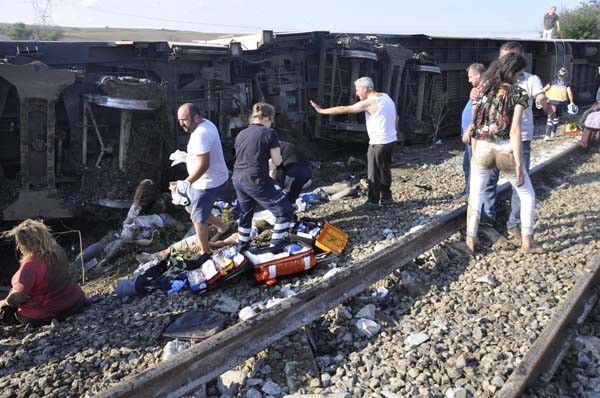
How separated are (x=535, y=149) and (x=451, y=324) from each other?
849 cm

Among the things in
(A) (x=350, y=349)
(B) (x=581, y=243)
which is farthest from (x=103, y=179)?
(B) (x=581, y=243)

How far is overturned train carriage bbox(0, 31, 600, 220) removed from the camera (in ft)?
25.6

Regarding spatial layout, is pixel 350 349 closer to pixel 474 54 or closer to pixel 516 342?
pixel 516 342

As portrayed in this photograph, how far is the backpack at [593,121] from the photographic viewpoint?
34.9ft

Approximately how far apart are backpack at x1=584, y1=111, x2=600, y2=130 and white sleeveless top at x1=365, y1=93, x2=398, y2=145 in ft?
19.8

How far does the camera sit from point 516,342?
12.4 feet

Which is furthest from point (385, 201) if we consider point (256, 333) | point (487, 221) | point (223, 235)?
point (256, 333)

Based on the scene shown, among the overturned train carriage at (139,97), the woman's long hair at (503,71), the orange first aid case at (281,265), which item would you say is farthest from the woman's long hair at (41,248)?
the woman's long hair at (503,71)

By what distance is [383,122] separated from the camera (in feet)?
22.1

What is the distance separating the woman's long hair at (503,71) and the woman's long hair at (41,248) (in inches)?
162

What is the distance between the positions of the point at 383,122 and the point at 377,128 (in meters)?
0.11

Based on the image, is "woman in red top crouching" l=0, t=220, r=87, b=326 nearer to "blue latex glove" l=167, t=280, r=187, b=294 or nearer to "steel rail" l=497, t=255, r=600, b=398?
"blue latex glove" l=167, t=280, r=187, b=294

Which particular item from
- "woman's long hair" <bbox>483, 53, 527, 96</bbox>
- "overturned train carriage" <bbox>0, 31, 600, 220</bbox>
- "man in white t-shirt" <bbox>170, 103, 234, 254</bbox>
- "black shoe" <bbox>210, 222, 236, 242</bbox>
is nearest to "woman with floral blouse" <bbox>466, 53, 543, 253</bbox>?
"woman's long hair" <bbox>483, 53, 527, 96</bbox>

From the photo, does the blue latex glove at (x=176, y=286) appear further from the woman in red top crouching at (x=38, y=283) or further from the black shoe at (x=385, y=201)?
the black shoe at (x=385, y=201)
